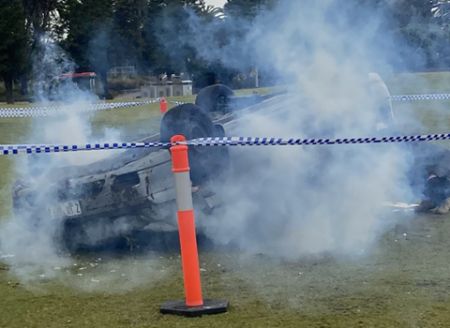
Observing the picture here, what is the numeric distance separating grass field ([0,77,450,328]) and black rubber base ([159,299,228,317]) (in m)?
0.06

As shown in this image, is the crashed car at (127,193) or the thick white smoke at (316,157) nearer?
the crashed car at (127,193)

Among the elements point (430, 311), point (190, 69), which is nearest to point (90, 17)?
point (190, 69)

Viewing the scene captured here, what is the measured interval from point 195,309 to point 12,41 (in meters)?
26.8

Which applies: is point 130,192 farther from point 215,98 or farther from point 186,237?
point 215,98

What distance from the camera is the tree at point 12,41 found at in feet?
88.4

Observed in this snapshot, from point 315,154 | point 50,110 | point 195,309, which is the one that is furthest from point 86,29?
point 195,309

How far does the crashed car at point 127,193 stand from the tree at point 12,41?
2026cm

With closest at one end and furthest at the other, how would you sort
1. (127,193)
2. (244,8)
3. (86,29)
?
(127,193) → (244,8) → (86,29)

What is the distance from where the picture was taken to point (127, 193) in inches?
279

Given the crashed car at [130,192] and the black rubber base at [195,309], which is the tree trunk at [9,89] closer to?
the crashed car at [130,192]

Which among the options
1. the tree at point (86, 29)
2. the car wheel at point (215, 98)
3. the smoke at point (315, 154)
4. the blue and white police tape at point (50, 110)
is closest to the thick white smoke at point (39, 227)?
the smoke at point (315, 154)

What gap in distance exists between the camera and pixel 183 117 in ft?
23.5

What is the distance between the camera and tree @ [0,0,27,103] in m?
26.9

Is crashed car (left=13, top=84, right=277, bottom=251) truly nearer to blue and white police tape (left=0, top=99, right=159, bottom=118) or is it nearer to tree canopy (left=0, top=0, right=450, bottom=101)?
tree canopy (left=0, top=0, right=450, bottom=101)
